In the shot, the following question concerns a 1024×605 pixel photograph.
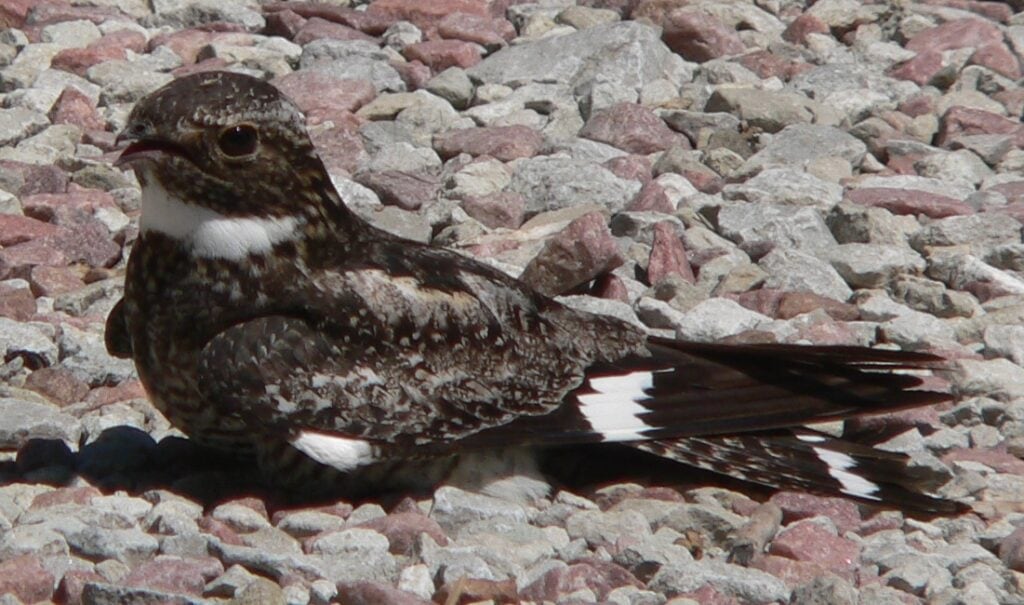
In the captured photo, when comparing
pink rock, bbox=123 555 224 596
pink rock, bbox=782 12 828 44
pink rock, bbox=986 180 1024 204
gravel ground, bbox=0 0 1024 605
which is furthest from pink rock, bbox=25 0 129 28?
pink rock, bbox=123 555 224 596

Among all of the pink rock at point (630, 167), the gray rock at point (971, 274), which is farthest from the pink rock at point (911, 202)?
the pink rock at point (630, 167)

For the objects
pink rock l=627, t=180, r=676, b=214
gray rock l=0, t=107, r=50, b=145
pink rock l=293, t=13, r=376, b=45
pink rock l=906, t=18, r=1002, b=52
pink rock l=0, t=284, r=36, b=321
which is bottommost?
gray rock l=0, t=107, r=50, b=145

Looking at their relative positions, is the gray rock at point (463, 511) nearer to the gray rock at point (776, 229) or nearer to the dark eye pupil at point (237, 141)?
the dark eye pupil at point (237, 141)

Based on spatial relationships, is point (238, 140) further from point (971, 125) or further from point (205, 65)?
point (971, 125)

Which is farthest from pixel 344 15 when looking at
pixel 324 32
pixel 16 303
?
pixel 16 303

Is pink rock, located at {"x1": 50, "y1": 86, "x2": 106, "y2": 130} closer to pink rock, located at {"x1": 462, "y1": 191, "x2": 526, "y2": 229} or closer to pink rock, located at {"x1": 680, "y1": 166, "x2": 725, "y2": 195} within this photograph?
pink rock, located at {"x1": 462, "y1": 191, "x2": 526, "y2": 229}

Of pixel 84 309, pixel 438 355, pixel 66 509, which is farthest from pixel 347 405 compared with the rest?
pixel 84 309

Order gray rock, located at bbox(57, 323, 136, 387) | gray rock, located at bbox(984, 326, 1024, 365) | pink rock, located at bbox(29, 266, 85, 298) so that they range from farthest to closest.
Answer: pink rock, located at bbox(29, 266, 85, 298) → gray rock, located at bbox(984, 326, 1024, 365) → gray rock, located at bbox(57, 323, 136, 387)
